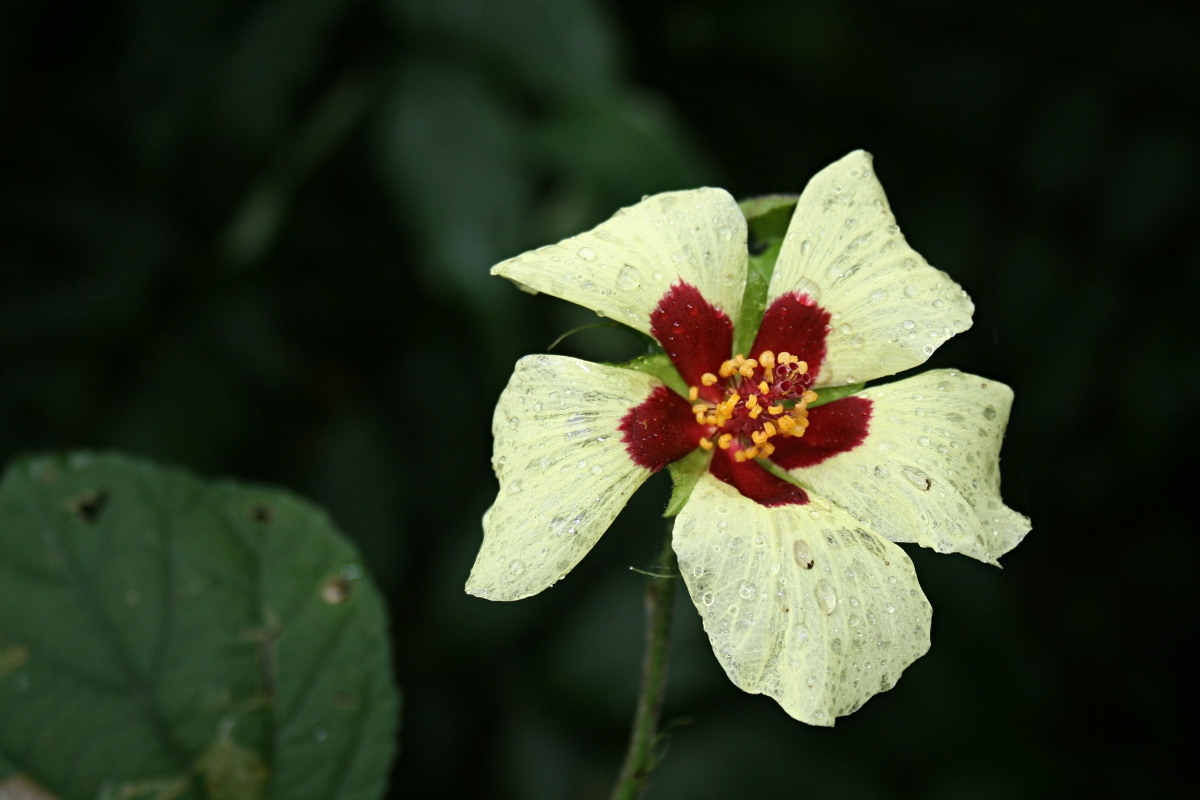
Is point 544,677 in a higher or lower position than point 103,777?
lower

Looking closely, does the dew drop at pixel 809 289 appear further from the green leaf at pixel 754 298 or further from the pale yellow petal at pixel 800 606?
the pale yellow petal at pixel 800 606

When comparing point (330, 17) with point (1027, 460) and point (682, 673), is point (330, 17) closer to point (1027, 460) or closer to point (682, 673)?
point (682, 673)

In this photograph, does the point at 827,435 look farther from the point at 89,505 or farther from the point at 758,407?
the point at 89,505

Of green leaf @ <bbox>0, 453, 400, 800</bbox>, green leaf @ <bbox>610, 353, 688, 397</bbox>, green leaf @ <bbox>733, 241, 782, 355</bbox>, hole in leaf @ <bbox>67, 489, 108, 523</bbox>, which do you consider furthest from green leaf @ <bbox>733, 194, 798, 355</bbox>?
hole in leaf @ <bbox>67, 489, 108, 523</bbox>

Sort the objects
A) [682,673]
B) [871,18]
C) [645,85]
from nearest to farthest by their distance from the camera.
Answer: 1. [682,673]
2. [645,85]
3. [871,18]

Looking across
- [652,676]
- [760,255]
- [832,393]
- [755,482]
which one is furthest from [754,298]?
[652,676]

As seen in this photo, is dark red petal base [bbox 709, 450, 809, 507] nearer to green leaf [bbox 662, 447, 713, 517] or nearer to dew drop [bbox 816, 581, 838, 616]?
green leaf [bbox 662, 447, 713, 517]

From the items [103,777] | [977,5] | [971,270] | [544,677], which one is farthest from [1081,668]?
[103,777]
